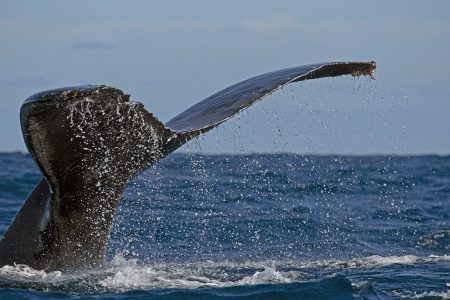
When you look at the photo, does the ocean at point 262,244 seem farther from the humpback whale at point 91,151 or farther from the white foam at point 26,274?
the humpback whale at point 91,151

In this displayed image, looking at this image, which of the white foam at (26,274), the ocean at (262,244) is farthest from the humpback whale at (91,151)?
the ocean at (262,244)

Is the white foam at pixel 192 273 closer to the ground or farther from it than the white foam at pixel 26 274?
closer to the ground

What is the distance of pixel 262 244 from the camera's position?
9680 mm

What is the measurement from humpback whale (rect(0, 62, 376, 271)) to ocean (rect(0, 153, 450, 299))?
0.65ft

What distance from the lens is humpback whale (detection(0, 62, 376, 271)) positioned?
18.5 feet

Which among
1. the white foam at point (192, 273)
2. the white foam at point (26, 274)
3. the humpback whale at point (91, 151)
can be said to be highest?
the humpback whale at point (91, 151)

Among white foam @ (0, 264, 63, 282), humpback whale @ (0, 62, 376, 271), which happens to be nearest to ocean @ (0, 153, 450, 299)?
white foam @ (0, 264, 63, 282)

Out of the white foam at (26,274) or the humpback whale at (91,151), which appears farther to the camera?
the white foam at (26,274)

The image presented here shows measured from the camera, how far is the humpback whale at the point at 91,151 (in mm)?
5645

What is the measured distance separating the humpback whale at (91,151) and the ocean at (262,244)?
0.65ft

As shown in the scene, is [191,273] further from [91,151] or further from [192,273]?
[91,151]

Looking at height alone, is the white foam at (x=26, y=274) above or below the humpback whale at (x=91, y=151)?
below

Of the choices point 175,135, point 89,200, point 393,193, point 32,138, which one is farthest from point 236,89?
point 393,193

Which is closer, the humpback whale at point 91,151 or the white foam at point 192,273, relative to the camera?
the humpback whale at point 91,151
